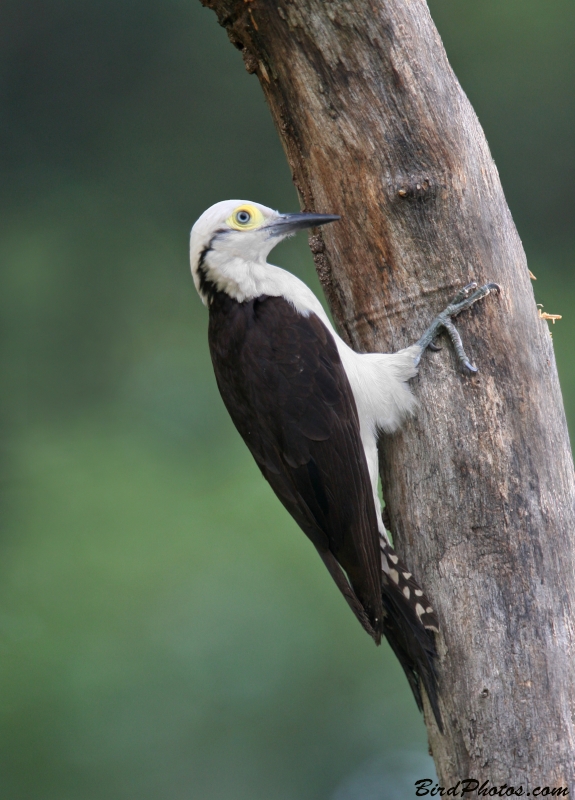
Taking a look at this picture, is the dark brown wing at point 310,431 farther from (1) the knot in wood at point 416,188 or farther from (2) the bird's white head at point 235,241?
(1) the knot in wood at point 416,188

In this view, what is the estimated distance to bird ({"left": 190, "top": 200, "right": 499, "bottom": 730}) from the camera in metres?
2.30

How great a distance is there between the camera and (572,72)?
6.82m

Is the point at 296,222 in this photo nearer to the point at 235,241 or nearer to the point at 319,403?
the point at 235,241

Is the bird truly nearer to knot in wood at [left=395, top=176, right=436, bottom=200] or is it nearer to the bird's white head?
the bird's white head

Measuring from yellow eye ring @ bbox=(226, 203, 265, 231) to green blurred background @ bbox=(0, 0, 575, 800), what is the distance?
11.6 ft

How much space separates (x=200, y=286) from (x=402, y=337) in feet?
2.36

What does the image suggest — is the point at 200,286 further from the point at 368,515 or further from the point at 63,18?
the point at 63,18

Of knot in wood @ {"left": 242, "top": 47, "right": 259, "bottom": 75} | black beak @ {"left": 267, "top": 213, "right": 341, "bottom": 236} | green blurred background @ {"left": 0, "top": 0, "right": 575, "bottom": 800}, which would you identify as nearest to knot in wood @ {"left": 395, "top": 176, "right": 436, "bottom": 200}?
black beak @ {"left": 267, "top": 213, "right": 341, "bottom": 236}

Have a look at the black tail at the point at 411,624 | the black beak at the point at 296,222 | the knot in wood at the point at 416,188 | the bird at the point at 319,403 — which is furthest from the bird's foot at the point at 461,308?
the black tail at the point at 411,624

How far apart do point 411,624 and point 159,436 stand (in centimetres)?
474

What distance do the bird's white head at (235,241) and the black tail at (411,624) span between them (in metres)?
0.95

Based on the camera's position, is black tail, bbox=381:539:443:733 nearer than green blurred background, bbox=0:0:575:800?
Yes

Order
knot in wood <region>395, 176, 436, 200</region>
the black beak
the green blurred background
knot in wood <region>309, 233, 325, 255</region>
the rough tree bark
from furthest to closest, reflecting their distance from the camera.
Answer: the green blurred background < knot in wood <region>309, 233, 325, 255</region> < the black beak < knot in wood <region>395, 176, 436, 200</region> < the rough tree bark

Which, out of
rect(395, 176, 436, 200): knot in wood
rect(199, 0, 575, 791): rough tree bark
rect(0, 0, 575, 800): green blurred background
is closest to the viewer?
rect(199, 0, 575, 791): rough tree bark
